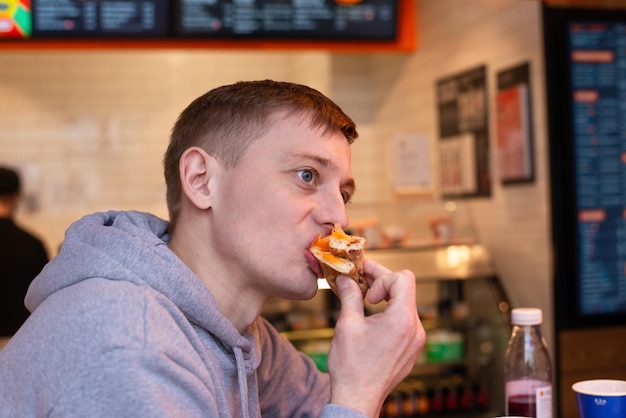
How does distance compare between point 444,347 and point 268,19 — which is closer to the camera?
point 444,347

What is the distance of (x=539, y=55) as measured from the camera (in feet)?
12.5

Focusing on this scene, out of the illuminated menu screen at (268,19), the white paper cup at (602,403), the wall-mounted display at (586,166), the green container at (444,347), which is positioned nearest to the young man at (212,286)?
the white paper cup at (602,403)

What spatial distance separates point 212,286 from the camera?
1.61 m

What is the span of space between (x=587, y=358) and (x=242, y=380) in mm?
2625

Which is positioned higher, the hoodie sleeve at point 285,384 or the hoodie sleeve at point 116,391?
the hoodie sleeve at point 116,391

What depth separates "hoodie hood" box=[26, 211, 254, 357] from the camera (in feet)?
4.50

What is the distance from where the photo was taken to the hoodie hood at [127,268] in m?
1.37

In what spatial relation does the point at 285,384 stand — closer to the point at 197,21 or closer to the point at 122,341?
the point at 122,341

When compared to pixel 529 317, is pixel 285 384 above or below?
below

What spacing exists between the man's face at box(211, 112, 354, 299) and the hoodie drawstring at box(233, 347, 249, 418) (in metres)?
0.14

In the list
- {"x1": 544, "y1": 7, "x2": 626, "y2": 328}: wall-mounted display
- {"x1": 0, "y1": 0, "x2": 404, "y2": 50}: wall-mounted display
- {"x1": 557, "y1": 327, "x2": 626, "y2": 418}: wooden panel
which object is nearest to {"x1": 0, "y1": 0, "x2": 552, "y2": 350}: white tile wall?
{"x1": 0, "y1": 0, "x2": 404, "y2": 50}: wall-mounted display

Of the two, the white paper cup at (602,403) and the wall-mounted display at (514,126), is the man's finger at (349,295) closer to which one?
the white paper cup at (602,403)

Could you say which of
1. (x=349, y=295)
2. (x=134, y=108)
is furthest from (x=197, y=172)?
(x=134, y=108)

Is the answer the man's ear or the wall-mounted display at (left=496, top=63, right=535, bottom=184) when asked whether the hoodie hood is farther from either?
the wall-mounted display at (left=496, top=63, right=535, bottom=184)
